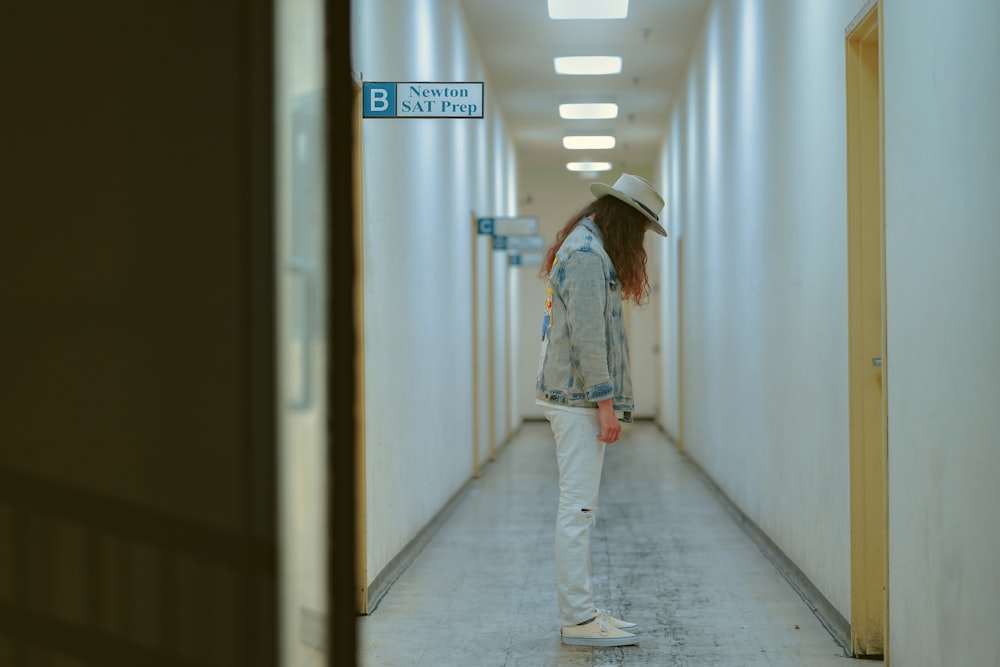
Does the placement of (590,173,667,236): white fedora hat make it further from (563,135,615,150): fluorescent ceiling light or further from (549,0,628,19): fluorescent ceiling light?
(563,135,615,150): fluorescent ceiling light

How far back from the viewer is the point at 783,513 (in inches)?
209

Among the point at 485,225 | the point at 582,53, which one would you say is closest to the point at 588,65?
the point at 582,53

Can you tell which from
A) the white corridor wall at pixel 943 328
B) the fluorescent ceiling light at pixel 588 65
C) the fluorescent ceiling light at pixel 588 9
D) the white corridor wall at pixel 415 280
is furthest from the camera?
the fluorescent ceiling light at pixel 588 65

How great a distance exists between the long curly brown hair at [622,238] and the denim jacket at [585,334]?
45mm

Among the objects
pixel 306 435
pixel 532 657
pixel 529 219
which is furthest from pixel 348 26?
pixel 529 219

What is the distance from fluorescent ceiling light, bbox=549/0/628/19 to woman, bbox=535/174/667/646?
480cm

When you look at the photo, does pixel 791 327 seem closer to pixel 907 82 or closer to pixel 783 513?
Result: pixel 783 513

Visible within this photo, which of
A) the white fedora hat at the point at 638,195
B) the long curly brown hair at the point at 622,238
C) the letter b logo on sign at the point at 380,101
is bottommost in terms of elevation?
the long curly brown hair at the point at 622,238

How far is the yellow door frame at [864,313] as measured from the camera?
3756mm

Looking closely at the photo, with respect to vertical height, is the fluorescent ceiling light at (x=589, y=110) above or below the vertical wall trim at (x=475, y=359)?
above

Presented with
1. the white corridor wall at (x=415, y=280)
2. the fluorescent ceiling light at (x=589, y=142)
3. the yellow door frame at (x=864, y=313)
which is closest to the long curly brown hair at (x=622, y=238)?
the yellow door frame at (x=864, y=313)

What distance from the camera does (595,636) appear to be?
12.4ft

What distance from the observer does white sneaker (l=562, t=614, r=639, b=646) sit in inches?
148

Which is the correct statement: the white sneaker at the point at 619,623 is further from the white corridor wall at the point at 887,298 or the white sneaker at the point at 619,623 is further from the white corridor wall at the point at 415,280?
the white corridor wall at the point at 415,280
